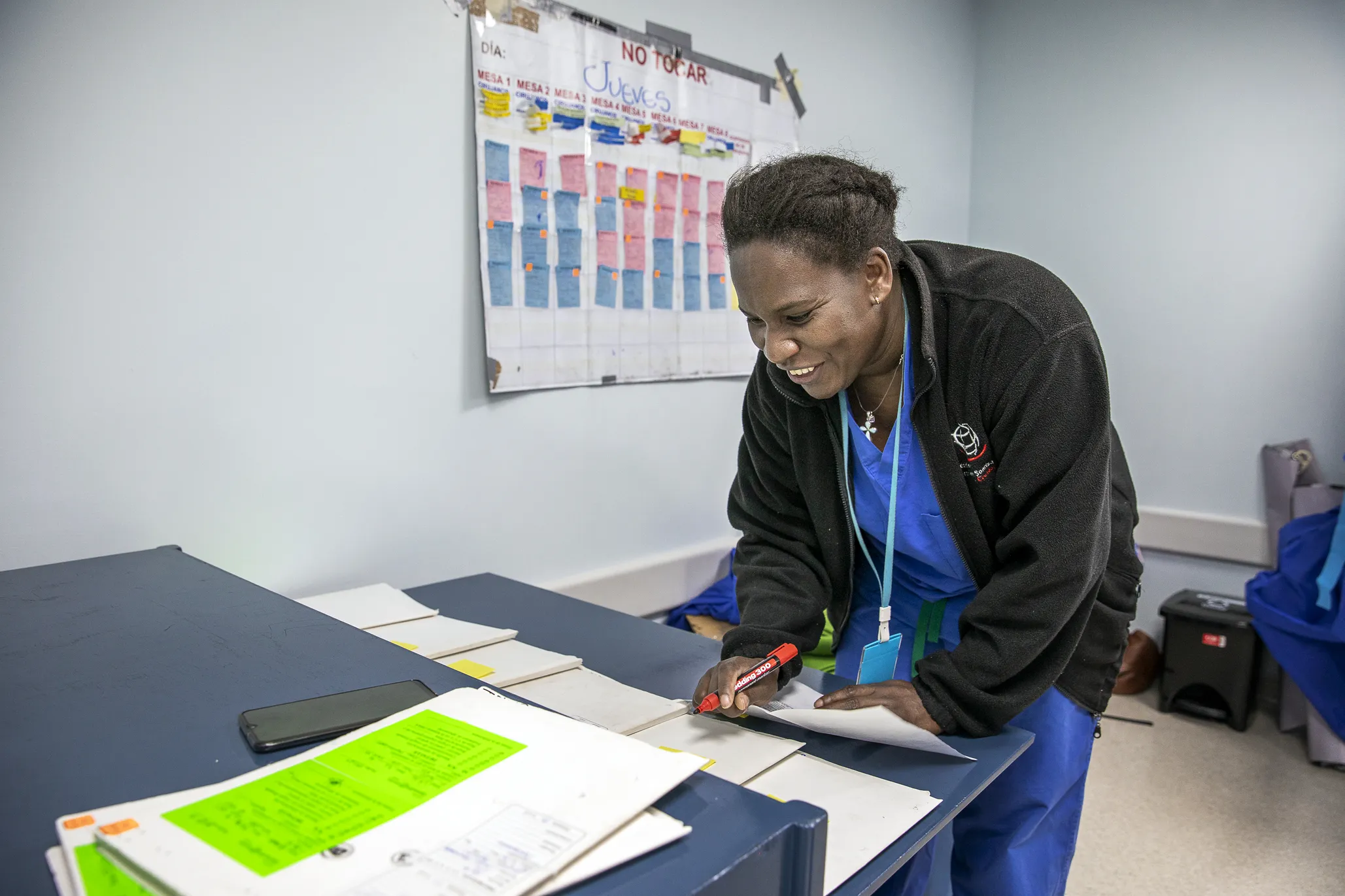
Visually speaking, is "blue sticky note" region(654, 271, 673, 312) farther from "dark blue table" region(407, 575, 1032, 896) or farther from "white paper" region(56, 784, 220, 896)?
"white paper" region(56, 784, 220, 896)

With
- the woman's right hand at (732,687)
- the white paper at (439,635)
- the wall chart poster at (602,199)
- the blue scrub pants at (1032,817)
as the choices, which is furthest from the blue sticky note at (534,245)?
the blue scrub pants at (1032,817)

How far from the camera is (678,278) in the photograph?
7.79 ft

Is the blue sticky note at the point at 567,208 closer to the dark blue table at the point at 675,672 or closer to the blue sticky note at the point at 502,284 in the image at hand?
the blue sticky note at the point at 502,284

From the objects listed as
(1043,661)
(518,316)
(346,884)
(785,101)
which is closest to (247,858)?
(346,884)

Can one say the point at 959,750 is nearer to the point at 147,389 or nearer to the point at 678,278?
the point at 147,389

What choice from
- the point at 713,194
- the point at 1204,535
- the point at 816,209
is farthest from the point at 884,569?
the point at 1204,535

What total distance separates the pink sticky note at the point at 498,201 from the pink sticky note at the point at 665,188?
18.2 inches

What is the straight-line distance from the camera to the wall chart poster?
6.39 feet

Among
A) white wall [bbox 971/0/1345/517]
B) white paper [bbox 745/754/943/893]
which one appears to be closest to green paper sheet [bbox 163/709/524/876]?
white paper [bbox 745/754/943/893]

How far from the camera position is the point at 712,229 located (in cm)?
246

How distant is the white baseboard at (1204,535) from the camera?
309 cm

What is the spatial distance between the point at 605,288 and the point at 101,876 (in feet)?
5.78

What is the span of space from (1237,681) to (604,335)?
232 centimetres

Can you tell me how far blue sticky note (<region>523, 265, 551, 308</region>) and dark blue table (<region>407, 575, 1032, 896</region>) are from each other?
0.62 metres
